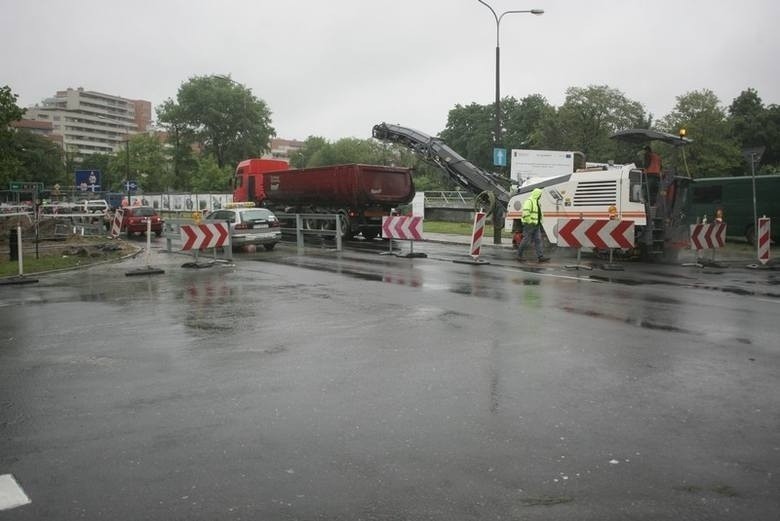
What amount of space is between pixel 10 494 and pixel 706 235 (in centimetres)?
1681

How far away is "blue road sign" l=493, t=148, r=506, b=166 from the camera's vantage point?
26.8 m

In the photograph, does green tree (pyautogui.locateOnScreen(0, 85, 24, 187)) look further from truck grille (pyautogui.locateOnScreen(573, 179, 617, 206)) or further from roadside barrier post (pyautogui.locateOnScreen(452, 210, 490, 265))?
truck grille (pyautogui.locateOnScreen(573, 179, 617, 206))

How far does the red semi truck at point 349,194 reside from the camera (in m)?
25.6

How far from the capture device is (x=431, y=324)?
27.7 ft

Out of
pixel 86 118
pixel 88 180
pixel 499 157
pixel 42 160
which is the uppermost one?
pixel 86 118

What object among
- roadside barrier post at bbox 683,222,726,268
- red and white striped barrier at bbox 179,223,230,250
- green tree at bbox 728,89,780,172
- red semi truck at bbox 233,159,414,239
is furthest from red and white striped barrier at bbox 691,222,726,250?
green tree at bbox 728,89,780,172

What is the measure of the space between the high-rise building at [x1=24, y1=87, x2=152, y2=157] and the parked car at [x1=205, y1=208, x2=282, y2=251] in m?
149

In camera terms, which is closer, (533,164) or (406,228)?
(406,228)

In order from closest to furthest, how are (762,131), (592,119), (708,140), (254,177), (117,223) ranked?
(117,223) < (254,177) < (708,140) < (762,131) < (592,119)

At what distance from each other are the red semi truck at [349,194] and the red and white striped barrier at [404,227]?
5272mm

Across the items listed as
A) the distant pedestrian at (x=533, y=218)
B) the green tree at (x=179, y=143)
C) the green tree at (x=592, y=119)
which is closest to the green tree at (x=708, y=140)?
the green tree at (x=592, y=119)

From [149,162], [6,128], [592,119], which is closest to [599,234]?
[6,128]

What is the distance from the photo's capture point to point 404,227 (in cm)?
1864

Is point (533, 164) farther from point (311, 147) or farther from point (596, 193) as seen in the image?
point (311, 147)
